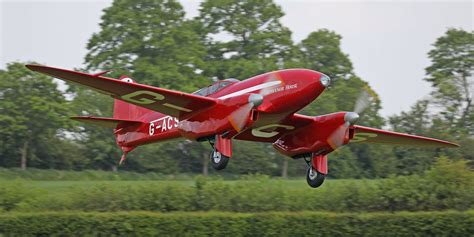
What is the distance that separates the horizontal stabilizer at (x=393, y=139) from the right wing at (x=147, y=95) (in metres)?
5.55

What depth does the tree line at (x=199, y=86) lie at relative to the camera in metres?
52.7

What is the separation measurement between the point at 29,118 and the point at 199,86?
518 inches

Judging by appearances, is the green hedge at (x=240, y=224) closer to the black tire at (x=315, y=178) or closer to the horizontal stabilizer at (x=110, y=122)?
the horizontal stabilizer at (x=110, y=122)

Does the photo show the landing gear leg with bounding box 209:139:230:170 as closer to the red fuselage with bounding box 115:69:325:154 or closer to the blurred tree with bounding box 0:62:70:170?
the red fuselage with bounding box 115:69:325:154

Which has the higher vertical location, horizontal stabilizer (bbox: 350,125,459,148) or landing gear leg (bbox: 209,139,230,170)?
horizontal stabilizer (bbox: 350,125,459,148)

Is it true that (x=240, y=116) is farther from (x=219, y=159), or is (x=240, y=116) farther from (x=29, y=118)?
(x=29, y=118)

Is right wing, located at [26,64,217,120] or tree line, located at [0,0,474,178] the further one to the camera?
tree line, located at [0,0,474,178]

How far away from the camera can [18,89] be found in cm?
5394

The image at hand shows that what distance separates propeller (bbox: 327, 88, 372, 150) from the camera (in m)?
20.9

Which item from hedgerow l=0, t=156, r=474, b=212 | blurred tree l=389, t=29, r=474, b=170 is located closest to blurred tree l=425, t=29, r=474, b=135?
blurred tree l=389, t=29, r=474, b=170

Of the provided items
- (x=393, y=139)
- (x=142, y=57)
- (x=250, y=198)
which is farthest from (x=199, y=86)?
(x=393, y=139)

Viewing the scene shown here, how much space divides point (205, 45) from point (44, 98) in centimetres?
1854

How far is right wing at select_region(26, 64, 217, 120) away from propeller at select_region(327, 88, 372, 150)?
358 centimetres

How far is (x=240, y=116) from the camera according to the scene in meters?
19.4
